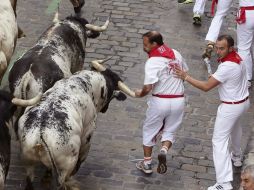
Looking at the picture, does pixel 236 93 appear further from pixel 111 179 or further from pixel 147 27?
pixel 147 27

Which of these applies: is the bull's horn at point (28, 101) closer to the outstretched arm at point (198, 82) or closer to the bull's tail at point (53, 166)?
the bull's tail at point (53, 166)

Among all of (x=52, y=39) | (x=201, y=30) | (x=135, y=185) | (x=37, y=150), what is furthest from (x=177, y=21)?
(x=37, y=150)

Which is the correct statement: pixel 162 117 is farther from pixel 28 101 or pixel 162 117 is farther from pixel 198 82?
pixel 28 101

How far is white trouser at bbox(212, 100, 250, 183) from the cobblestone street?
0.41 meters

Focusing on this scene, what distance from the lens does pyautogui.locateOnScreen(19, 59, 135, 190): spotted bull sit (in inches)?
288

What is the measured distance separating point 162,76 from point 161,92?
0.22m

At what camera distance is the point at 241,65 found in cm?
811

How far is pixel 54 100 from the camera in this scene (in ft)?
25.2

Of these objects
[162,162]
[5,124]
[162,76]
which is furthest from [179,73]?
[5,124]

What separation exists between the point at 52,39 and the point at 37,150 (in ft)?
7.94

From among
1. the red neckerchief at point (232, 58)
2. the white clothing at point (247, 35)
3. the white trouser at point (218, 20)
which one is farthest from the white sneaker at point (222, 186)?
the white trouser at point (218, 20)

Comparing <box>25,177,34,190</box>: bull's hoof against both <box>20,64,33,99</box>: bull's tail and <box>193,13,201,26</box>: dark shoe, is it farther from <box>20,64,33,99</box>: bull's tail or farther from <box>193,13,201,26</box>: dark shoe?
<box>193,13,201,26</box>: dark shoe

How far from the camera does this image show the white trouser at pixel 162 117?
27.4 feet

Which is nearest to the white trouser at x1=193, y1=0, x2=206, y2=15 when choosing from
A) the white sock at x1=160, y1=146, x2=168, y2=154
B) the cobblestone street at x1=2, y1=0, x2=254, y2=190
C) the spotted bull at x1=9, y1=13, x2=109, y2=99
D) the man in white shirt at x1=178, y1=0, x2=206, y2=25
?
the man in white shirt at x1=178, y1=0, x2=206, y2=25
